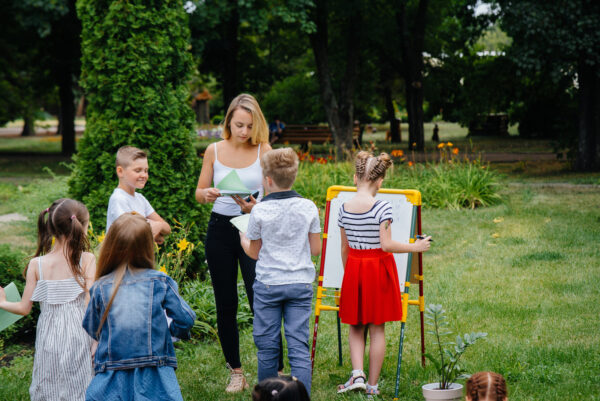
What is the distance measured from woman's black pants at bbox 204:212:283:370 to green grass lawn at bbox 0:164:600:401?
16.6 inches

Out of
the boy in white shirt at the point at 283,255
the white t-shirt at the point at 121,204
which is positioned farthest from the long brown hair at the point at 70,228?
the boy in white shirt at the point at 283,255

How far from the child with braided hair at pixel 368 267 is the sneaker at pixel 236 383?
2.35 ft

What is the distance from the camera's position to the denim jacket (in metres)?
3.15

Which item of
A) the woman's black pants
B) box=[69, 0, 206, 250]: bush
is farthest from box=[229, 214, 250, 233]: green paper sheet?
box=[69, 0, 206, 250]: bush

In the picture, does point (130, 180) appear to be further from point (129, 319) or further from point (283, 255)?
point (129, 319)

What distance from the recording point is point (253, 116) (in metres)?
4.36

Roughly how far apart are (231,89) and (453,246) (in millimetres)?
15326

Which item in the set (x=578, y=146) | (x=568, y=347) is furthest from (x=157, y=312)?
(x=578, y=146)

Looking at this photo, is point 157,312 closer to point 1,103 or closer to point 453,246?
point 453,246

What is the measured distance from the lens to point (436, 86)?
99.7 feet

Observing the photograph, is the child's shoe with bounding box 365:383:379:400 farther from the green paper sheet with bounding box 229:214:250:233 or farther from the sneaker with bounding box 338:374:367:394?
the green paper sheet with bounding box 229:214:250:233

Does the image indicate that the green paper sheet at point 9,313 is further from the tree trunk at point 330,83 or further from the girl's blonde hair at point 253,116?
the tree trunk at point 330,83

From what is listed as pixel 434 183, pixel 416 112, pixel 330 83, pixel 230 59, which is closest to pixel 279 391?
pixel 434 183

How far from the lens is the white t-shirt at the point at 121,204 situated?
171 inches
